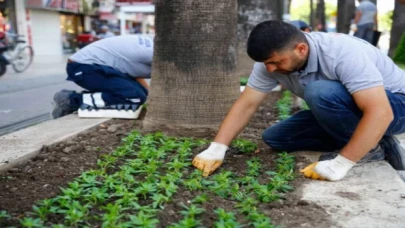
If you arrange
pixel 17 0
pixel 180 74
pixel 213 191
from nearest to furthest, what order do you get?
1. pixel 213 191
2. pixel 180 74
3. pixel 17 0

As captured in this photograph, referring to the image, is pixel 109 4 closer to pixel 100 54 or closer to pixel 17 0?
pixel 17 0

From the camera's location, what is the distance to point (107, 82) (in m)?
4.68

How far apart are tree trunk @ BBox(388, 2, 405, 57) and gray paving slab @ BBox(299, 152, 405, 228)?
7956 millimetres

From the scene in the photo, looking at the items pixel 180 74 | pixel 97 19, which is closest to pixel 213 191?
pixel 180 74

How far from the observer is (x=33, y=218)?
6.83ft

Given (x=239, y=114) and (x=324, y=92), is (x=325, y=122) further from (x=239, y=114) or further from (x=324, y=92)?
(x=239, y=114)

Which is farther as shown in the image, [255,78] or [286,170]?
[255,78]

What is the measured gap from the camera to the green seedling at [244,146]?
334 centimetres

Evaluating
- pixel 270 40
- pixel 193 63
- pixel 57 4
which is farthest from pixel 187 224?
pixel 57 4

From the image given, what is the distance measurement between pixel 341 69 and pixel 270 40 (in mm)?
453

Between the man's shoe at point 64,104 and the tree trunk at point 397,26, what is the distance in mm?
7529

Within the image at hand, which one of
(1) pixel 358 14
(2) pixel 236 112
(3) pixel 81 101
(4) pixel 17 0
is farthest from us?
(4) pixel 17 0

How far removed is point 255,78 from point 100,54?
222 cm

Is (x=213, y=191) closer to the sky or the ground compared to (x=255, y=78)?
closer to the ground
